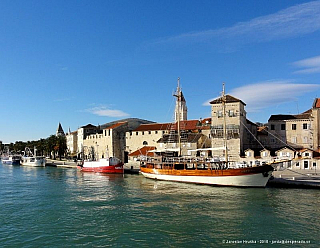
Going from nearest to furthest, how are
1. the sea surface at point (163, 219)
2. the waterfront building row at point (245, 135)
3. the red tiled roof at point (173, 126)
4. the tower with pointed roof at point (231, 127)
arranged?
1. the sea surface at point (163, 219)
2. the waterfront building row at point (245, 135)
3. the tower with pointed roof at point (231, 127)
4. the red tiled roof at point (173, 126)

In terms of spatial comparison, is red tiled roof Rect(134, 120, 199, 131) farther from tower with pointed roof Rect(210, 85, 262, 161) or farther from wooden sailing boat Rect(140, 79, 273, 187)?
wooden sailing boat Rect(140, 79, 273, 187)

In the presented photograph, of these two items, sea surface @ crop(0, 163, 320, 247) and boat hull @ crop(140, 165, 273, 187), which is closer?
sea surface @ crop(0, 163, 320, 247)

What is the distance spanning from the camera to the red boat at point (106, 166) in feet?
158

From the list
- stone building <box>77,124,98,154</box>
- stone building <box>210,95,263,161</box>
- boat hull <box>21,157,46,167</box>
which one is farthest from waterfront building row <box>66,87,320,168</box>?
stone building <box>77,124,98,154</box>

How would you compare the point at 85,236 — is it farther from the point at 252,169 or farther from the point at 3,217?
the point at 252,169

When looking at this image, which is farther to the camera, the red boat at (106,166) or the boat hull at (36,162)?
the boat hull at (36,162)

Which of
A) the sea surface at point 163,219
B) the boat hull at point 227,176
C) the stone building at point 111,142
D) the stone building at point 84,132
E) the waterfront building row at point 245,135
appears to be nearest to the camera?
the sea surface at point 163,219

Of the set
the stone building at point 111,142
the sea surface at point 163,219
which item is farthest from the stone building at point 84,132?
the sea surface at point 163,219

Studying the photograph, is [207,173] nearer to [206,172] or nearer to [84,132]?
[206,172]

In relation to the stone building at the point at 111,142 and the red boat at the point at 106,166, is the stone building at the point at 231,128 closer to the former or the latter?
the red boat at the point at 106,166

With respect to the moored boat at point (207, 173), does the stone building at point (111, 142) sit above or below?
above

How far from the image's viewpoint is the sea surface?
47.4 feet

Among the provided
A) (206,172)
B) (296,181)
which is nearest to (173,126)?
(206,172)

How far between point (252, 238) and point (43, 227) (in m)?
11.8
